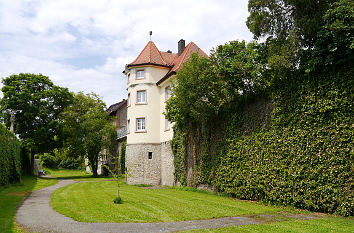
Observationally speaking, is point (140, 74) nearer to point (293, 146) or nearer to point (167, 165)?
point (167, 165)

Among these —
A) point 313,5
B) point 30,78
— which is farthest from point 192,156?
point 30,78

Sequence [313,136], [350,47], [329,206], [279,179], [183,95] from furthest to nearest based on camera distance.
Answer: [183,95] < [279,179] < [313,136] < [329,206] < [350,47]

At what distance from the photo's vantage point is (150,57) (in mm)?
28031

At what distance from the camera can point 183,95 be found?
16609 mm

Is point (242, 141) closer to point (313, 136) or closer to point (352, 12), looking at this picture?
point (313, 136)

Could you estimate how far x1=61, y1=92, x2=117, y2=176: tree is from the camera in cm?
3512

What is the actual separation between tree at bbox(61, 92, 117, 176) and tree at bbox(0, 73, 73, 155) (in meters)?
2.10

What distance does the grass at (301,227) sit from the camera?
775cm

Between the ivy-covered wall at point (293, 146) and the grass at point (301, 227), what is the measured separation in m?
1.20

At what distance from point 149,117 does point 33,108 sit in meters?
15.2

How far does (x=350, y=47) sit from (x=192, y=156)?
1286 cm

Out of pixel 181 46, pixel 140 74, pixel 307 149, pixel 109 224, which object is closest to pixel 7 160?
pixel 140 74

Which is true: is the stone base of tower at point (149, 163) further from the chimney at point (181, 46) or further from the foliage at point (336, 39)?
the foliage at point (336, 39)

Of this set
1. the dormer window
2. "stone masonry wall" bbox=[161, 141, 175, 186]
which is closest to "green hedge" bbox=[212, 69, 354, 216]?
"stone masonry wall" bbox=[161, 141, 175, 186]
